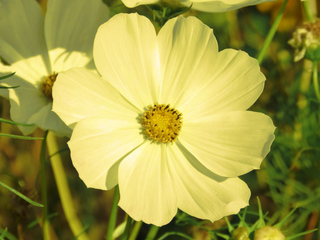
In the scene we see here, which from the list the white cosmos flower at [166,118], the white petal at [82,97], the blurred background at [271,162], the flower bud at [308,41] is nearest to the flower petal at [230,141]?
the white cosmos flower at [166,118]

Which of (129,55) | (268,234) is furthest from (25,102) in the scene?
(268,234)

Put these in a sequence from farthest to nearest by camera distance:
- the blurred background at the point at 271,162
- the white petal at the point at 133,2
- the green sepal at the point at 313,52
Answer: the blurred background at the point at 271,162
the green sepal at the point at 313,52
the white petal at the point at 133,2

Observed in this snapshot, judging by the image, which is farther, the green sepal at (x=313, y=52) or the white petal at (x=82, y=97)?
the green sepal at (x=313, y=52)

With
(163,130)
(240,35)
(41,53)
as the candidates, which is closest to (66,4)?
(41,53)

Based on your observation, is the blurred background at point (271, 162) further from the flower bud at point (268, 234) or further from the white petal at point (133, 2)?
the white petal at point (133, 2)

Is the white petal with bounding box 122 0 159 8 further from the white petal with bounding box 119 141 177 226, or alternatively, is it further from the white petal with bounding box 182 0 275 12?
the white petal with bounding box 119 141 177 226

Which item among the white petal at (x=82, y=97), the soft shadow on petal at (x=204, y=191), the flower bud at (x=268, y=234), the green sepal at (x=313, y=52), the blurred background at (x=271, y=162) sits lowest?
the blurred background at (x=271, y=162)

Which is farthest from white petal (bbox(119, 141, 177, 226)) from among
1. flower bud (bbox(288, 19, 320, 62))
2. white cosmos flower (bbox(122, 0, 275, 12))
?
flower bud (bbox(288, 19, 320, 62))
